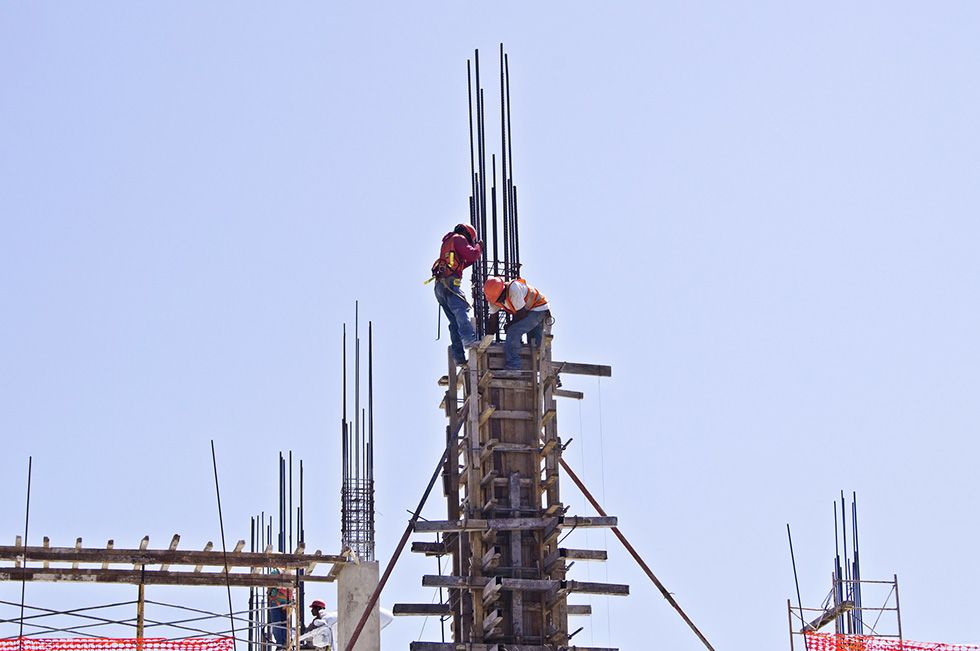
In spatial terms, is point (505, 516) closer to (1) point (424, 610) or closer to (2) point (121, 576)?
(1) point (424, 610)

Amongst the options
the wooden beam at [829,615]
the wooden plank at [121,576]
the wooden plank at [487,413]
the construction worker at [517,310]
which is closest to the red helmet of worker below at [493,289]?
the construction worker at [517,310]

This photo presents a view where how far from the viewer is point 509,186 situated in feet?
105

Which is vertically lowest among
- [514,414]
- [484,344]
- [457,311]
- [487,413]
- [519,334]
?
[487,413]

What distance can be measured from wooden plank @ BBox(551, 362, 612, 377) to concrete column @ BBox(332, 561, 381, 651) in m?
4.71

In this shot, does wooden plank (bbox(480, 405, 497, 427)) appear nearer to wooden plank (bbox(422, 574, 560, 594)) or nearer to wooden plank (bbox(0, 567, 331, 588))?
wooden plank (bbox(422, 574, 560, 594))

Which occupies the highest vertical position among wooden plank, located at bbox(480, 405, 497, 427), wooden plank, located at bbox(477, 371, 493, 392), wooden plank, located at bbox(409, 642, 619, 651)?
wooden plank, located at bbox(477, 371, 493, 392)

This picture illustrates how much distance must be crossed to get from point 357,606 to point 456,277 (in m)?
5.76

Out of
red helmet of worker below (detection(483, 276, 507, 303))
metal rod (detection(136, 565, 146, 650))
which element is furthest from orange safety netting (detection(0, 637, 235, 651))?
red helmet of worker below (detection(483, 276, 507, 303))

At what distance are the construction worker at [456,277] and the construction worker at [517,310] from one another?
0.44 meters

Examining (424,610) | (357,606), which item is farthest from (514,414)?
(357,606)

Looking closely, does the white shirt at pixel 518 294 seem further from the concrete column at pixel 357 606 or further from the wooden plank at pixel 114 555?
the wooden plank at pixel 114 555

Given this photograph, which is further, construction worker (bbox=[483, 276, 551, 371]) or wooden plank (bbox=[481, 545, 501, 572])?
construction worker (bbox=[483, 276, 551, 371])

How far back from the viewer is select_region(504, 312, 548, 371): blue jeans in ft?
97.2

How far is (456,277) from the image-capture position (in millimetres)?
29859
